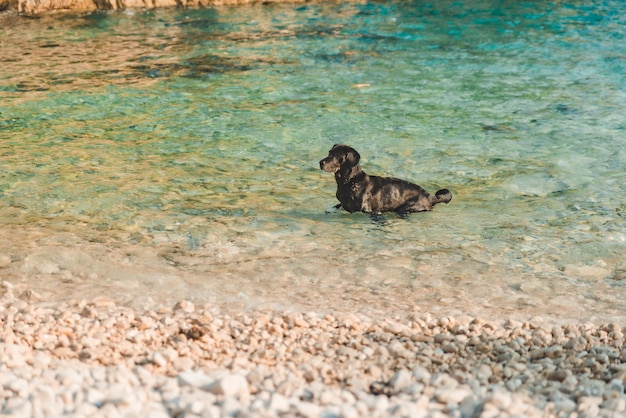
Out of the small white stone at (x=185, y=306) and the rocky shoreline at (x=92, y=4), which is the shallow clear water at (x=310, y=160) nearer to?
the small white stone at (x=185, y=306)

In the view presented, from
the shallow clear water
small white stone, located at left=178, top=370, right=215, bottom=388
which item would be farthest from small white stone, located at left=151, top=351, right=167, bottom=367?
the shallow clear water

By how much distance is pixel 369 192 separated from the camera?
8.64 metres

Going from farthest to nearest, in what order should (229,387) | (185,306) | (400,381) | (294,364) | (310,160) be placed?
(310,160) → (185,306) → (294,364) → (400,381) → (229,387)

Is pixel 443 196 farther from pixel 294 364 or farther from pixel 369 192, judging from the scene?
pixel 294 364

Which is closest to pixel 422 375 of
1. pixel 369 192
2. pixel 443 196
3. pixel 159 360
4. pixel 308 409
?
pixel 308 409

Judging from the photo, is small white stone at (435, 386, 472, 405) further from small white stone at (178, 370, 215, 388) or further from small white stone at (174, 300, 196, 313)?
small white stone at (174, 300, 196, 313)

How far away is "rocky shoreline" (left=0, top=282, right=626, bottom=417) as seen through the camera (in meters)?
4.64

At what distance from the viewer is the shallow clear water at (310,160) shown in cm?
747

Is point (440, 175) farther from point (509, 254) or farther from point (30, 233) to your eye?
point (30, 233)

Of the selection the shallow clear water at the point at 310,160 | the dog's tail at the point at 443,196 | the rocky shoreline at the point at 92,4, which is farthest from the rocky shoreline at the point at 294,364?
the rocky shoreline at the point at 92,4

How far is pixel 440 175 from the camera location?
34.7ft

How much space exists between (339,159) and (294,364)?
3.31 m

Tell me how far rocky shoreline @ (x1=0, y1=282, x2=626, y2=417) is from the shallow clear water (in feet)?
2.31

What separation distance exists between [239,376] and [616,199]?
621 cm
